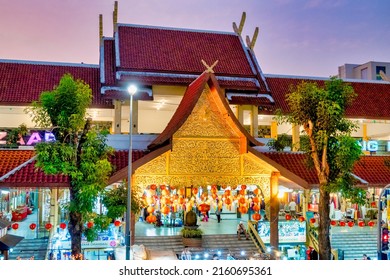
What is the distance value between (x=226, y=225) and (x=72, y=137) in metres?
12.7

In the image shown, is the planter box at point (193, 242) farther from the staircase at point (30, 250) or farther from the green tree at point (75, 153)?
the green tree at point (75, 153)

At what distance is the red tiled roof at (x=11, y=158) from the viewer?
62.6 feet

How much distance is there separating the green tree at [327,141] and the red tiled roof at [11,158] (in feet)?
35.8

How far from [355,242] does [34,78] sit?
1784cm

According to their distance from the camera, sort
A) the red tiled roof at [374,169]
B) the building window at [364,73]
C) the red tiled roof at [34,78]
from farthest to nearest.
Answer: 1. the building window at [364,73]
2. the red tiled roof at [34,78]
3. the red tiled roof at [374,169]

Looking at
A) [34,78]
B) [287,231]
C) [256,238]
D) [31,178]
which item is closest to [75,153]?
[31,178]

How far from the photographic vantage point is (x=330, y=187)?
16797mm

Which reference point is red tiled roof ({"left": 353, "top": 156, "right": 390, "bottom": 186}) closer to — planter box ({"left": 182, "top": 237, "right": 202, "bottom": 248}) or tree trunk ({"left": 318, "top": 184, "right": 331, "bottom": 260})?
tree trunk ({"left": 318, "top": 184, "right": 331, "bottom": 260})

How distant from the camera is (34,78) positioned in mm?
23859

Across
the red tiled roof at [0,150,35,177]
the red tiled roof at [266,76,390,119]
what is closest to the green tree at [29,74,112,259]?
the red tiled roof at [0,150,35,177]

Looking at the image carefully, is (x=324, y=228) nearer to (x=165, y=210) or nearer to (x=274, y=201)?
(x=274, y=201)

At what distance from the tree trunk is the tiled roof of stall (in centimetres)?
912

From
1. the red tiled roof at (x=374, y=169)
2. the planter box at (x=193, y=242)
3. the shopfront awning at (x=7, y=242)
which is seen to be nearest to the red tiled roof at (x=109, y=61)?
the planter box at (x=193, y=242)

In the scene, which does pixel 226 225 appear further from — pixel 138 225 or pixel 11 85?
pixel 11 85
